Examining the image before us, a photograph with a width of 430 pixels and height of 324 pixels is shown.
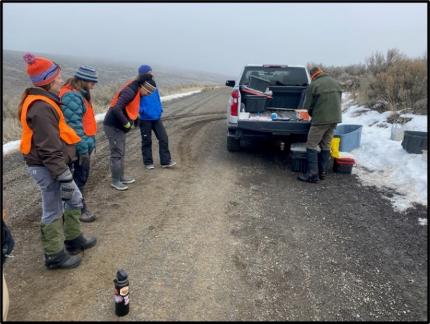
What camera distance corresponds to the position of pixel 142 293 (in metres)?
3.29

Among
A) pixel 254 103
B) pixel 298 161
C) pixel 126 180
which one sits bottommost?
pixel 126 180

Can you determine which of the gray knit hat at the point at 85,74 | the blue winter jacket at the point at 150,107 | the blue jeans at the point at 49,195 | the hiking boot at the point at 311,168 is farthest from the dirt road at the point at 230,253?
the gray knit hat at the point at 85,74

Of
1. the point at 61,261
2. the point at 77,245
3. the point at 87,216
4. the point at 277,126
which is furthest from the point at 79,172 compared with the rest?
the point at 277,126

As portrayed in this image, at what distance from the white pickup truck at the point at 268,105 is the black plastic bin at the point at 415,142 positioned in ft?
6.39

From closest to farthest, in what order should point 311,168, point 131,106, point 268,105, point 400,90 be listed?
point 131,106
point 311,168
point 268,105
point 400,90

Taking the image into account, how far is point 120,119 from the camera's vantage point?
Result: 5.36 meters

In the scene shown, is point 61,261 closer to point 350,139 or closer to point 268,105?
point 268,105

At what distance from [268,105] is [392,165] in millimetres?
2934

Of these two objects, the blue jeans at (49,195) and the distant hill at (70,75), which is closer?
the blue jeans at (49,195)

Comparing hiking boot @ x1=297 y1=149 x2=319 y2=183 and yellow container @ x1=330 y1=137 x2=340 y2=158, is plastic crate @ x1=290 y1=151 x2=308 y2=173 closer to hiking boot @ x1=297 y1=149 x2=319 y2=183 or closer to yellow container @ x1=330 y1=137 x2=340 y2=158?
hiking boot @ x1=297 y1=149 x2=319 y2=183

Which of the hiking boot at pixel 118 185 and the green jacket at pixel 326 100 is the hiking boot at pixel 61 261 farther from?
the green jacket at pixel 326 100

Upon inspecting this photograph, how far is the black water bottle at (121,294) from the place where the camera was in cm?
292

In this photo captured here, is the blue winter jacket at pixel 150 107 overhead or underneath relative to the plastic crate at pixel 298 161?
overhead

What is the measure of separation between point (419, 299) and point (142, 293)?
2.54m
